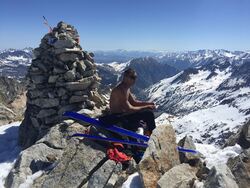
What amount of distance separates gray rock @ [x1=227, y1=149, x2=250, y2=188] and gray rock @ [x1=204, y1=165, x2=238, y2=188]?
109 cm

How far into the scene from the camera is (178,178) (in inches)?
513

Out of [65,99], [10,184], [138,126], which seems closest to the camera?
[10,184]

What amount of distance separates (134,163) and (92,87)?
12799 mm

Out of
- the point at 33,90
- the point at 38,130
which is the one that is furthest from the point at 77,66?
the point at 38,130

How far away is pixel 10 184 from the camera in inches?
659

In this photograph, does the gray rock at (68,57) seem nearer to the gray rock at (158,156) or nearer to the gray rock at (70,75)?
the gray rock at (70,75)

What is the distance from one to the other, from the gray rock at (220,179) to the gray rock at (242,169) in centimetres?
109

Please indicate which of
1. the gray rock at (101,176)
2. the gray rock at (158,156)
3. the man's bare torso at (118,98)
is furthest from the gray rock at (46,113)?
the gray rock at (101,176)

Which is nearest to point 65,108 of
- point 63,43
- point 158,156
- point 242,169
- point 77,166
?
point 63,43

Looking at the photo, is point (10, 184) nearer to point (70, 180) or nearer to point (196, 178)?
point (70, 180)

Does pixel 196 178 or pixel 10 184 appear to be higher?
pixel 196 178

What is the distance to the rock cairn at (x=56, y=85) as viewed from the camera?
25.6 metres

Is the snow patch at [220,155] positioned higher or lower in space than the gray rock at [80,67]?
lower

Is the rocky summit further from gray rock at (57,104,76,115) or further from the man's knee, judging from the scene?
the man's knee
